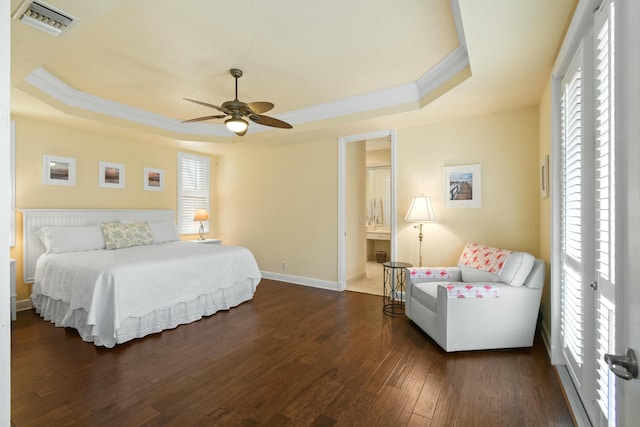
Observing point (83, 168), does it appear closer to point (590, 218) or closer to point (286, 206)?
point (286, 206)

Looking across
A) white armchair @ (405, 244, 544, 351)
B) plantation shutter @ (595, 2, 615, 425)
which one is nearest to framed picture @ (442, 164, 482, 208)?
white armchair @ (405, 244, 544, 351)

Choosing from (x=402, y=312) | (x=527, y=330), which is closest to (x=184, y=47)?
(x=402, y=312)

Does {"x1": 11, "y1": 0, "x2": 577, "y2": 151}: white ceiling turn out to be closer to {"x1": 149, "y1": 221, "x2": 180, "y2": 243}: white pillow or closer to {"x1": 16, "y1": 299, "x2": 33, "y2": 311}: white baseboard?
{"x1": 149, "y1": 221, "x2": 180, "y2": 243}: white pillow

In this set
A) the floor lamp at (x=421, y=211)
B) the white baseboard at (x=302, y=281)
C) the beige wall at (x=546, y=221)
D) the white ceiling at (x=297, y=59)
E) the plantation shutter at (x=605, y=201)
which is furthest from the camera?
the white baseboard at (x=302, y=281)

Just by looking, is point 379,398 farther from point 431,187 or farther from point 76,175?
point 76,175

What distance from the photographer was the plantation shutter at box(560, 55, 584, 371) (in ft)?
6.19

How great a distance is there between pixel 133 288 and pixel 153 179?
3066 mm

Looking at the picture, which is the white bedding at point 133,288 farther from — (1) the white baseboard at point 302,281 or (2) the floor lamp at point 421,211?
(2) the floor lamp at point 421,211

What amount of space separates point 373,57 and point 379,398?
2999 millimetres

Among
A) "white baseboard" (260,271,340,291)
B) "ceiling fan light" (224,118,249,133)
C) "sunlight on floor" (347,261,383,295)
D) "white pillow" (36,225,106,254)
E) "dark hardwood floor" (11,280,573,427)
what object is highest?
"ceiling fan light" (224,118,249,133)

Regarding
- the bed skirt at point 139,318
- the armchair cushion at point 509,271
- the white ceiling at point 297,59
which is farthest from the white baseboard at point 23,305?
the armchair cushion at point 509,271

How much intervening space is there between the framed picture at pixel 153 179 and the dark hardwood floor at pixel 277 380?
8.67 feet

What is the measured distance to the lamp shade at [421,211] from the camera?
154 inches

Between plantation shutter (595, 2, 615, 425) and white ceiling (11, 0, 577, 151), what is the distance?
75 cm
